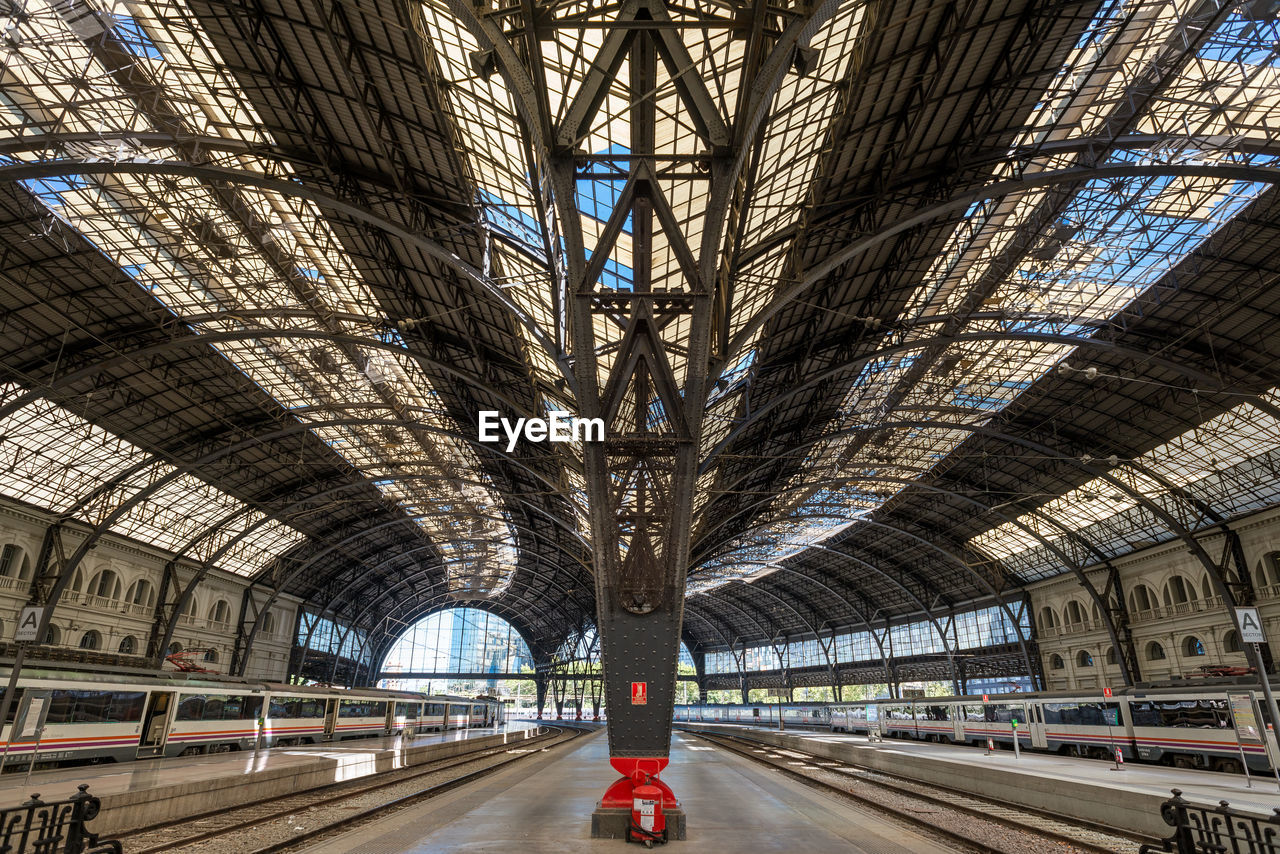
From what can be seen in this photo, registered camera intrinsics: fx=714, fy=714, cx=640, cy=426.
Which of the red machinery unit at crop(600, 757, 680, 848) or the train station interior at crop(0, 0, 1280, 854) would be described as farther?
the train station interior at crop(0, 0, 1280, 854)

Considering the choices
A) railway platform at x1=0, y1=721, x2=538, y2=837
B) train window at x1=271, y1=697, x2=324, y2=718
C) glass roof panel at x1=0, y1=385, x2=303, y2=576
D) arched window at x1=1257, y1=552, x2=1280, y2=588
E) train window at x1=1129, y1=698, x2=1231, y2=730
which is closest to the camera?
railway platform at x1=0, y1=721, x2=538, y2=837

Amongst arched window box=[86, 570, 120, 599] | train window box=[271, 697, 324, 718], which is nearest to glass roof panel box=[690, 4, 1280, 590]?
train window box=[271, 697, 324, 718]

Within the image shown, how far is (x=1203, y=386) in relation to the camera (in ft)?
104

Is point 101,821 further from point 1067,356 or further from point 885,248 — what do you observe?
point 1067,356

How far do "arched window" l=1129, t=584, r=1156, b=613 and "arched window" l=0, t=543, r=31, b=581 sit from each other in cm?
6321

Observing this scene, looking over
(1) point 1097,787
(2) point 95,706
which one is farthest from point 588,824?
(2) point 95,706

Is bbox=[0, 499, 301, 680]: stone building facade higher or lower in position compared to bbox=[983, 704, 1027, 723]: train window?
higher

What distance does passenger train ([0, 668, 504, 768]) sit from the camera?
72.5 feet

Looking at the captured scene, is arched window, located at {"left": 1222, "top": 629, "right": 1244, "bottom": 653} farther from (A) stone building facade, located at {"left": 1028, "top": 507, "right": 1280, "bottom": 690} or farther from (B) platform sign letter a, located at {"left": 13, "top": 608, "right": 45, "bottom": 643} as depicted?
(B) platform sign letter a, located at {"left": 13, "top": 608, "right": 45, "bottom": 643}

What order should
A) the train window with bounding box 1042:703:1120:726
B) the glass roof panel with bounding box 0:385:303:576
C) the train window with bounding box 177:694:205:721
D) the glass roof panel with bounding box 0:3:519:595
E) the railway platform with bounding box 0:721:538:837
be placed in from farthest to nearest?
the glass roof panel with bounding box 0:385:303:576, the train window with bounding box 1042:703:1120:726, the train window with bounding box 177:694:205:721, the glass roof panel with bounding box 0:3:519:595, the railway platform with bounding box 0:721:538:837

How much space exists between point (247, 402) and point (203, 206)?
17.8 metres

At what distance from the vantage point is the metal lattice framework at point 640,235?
1261 centimetres

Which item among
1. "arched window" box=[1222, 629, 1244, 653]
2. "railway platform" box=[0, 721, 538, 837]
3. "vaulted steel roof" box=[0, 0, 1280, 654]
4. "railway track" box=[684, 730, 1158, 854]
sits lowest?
"railway track" box=[684, 730, 1158, 854]

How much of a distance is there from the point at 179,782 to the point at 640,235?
1789 centimetres
